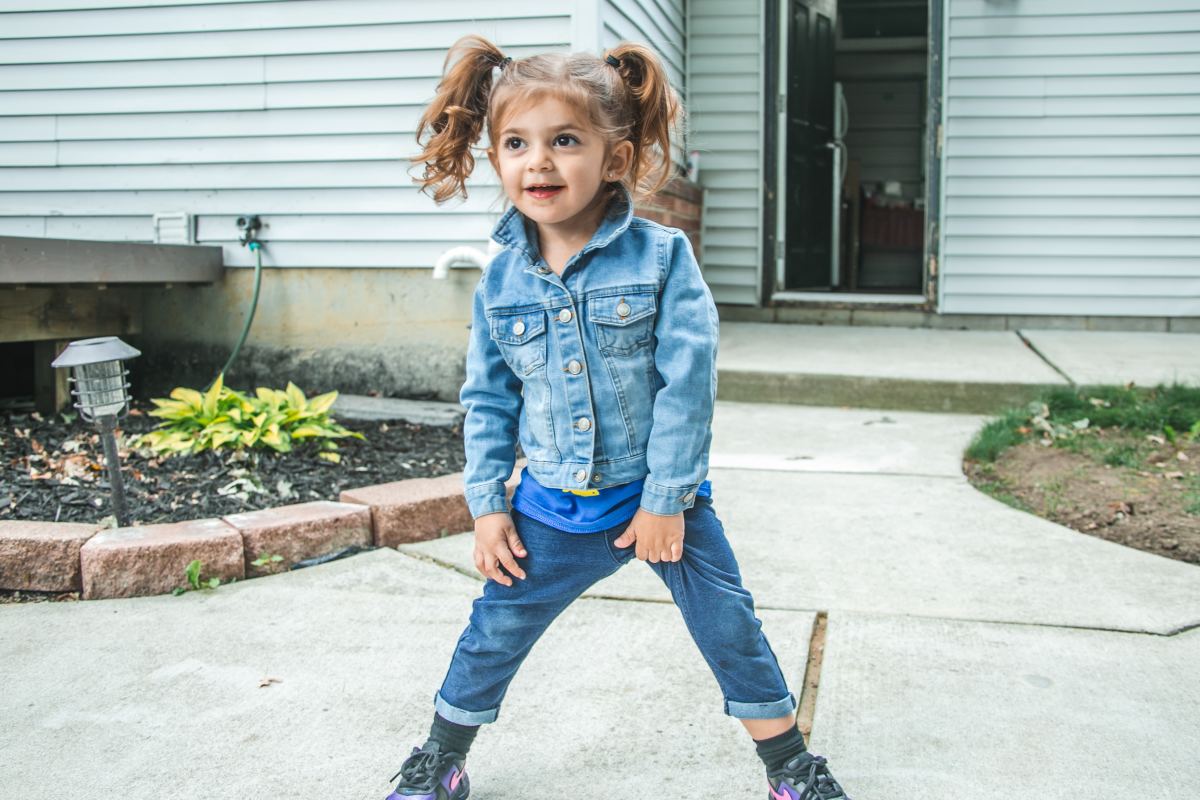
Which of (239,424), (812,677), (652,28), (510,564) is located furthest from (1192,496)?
(652,28)

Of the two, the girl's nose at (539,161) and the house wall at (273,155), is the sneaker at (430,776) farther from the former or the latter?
the house wall at (273,155)

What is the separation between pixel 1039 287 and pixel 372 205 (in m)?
4.56

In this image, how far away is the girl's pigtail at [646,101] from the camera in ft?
Answer: 6.06

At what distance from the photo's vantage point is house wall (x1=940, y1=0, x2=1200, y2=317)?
7.15 meters

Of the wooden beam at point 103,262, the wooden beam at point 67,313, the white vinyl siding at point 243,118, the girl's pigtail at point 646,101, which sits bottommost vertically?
the wooden beam at point 67,313

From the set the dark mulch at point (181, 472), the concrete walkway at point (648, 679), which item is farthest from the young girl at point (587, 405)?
the dark mulch at point (181, 472)

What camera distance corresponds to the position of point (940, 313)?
7512 mm

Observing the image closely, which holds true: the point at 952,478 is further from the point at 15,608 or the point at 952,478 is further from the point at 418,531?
the point at 15,608

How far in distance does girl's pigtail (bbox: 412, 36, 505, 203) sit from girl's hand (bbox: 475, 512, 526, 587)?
60 cm

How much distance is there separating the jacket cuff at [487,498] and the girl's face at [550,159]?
1.49ft

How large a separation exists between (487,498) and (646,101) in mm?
722

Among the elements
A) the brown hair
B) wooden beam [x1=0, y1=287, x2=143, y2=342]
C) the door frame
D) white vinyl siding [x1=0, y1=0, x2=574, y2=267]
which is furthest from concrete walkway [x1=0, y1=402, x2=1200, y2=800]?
the door frame

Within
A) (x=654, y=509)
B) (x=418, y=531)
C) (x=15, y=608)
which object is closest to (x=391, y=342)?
(x=418, y=531)

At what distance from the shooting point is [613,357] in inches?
70.4
